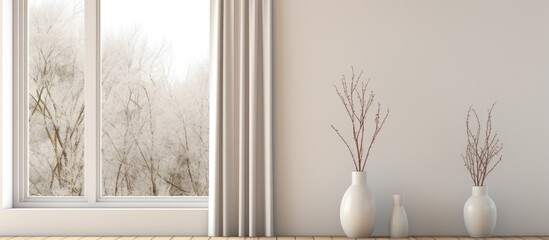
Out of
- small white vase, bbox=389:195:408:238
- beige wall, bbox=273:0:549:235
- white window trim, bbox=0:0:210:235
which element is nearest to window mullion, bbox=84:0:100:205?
white window trim, bbox=0:0:210:235

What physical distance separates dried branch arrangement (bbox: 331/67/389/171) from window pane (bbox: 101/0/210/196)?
101 centimetres

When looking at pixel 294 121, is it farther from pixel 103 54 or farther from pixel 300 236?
pixel 103 54

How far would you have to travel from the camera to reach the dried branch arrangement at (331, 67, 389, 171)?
17.5 feet

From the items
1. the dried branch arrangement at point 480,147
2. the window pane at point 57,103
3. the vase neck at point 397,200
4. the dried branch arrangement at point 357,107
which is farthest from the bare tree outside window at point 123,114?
the dried branch arrangement at point 480,147

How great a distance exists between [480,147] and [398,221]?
0.83 m

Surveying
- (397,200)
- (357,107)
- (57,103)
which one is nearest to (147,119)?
(57,103)

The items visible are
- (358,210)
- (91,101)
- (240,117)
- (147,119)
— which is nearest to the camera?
(358,210)

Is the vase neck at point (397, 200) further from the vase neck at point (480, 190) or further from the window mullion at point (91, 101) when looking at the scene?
the window mullion at point (91, 101)

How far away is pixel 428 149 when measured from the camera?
5355 mm

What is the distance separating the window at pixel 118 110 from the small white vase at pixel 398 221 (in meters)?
1.39

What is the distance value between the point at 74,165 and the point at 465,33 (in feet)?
9.68

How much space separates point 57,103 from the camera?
559 centimetres

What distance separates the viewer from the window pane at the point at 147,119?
5.60m

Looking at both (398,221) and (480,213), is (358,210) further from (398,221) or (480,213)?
(480,213)
